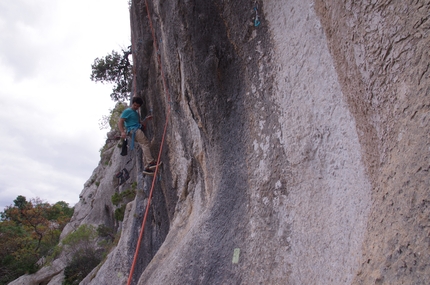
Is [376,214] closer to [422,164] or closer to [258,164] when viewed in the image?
[422,164]

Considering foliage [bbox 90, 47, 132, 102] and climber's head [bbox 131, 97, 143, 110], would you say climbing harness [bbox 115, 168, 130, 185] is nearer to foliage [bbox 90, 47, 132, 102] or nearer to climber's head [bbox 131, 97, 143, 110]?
foliage [bbox 90, 47, 132, 102]

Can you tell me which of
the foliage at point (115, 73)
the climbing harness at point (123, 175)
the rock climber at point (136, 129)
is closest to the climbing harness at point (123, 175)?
A: the climbing harness at point (123, 175)

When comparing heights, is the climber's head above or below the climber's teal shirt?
above

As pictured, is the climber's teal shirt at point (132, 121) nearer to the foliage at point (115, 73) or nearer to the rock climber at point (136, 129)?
the rock climber at point (136, 129)

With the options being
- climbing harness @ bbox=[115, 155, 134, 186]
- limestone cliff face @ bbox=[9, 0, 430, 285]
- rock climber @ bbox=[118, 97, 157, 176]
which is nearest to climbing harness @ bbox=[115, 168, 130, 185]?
climbing harness @ bbox=[115, 155, 134, 186]

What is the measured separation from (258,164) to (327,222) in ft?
3.78

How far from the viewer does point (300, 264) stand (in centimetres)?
286

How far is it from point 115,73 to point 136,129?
9.08 meters

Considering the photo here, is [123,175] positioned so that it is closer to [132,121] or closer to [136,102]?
[132,121]

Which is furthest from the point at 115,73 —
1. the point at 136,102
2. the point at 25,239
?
the point at 25,239

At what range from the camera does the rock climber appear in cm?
710

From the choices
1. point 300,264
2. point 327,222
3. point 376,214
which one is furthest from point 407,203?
point 300,264

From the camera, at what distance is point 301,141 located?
3.21 m

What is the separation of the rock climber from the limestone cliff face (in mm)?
1513
